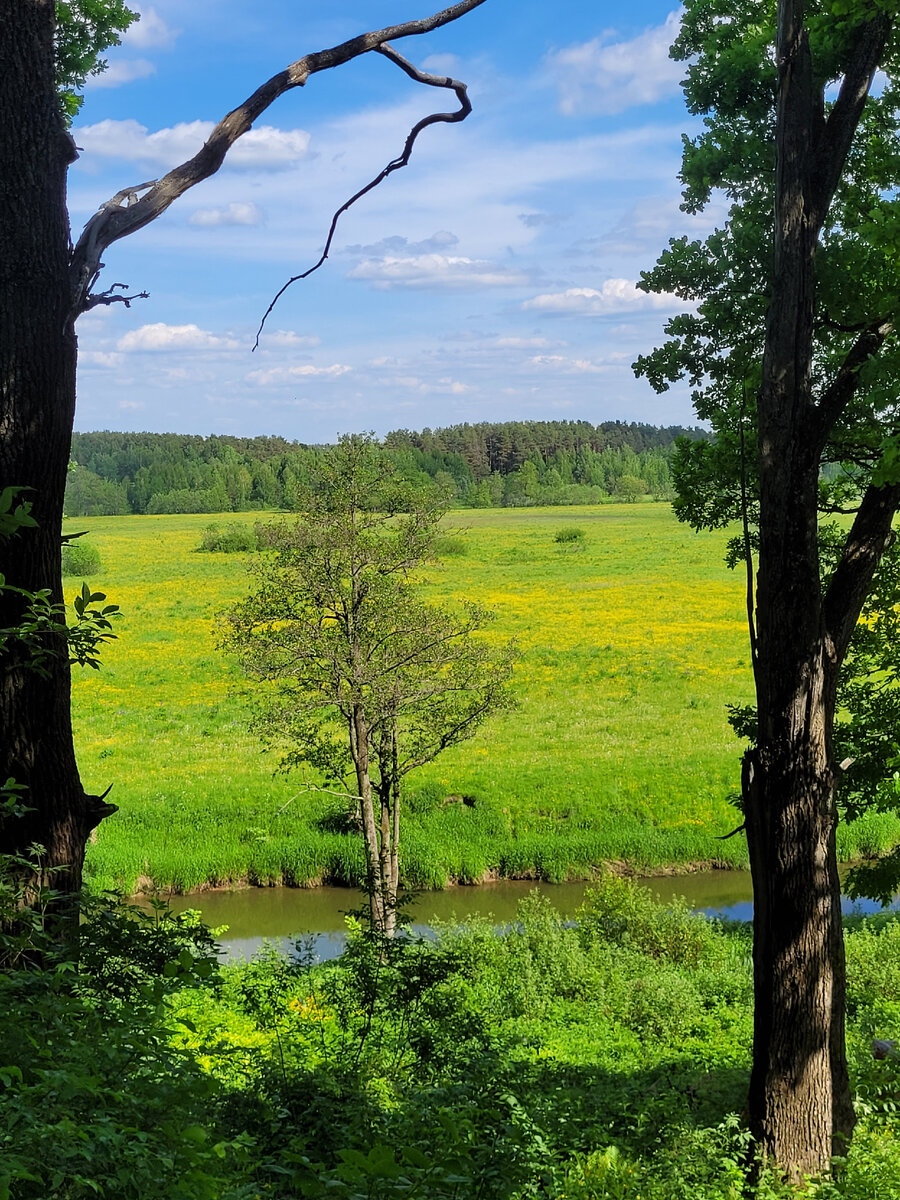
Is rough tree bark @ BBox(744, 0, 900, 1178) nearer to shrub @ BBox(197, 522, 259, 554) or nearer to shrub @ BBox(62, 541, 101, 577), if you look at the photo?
shrub @ BBox(62, 541, 101, 577)

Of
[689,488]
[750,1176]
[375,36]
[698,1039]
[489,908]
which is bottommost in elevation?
[489,908]

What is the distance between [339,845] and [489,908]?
4.01 metres

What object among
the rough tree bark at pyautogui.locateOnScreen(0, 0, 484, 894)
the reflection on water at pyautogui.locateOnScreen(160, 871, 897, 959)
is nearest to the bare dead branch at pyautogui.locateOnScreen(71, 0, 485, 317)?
the rough tree bark at pyautogui.locateOnScreen(0, 0, 484, 894)

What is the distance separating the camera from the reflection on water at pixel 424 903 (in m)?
21.3

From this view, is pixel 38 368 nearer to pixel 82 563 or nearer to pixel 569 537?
pixel 82 563

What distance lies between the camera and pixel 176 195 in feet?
16.7

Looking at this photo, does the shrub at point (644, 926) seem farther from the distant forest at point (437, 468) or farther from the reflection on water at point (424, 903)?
the distant forest at point (437, 468)

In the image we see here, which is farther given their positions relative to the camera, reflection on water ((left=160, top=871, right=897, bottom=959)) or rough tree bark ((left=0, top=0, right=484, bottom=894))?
reflection on water ((left=160, top=871, right=897, bottom=959))

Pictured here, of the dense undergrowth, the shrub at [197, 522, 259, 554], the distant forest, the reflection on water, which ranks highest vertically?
the distant forest

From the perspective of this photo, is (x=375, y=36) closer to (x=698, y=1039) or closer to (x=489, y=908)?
(x=698, y=1039)

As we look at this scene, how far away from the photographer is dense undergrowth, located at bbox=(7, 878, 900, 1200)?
10.2 feet

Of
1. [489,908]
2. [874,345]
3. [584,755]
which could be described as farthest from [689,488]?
[584,755]

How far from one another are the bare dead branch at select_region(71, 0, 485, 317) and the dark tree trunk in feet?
0.43

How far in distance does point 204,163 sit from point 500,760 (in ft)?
85.7
